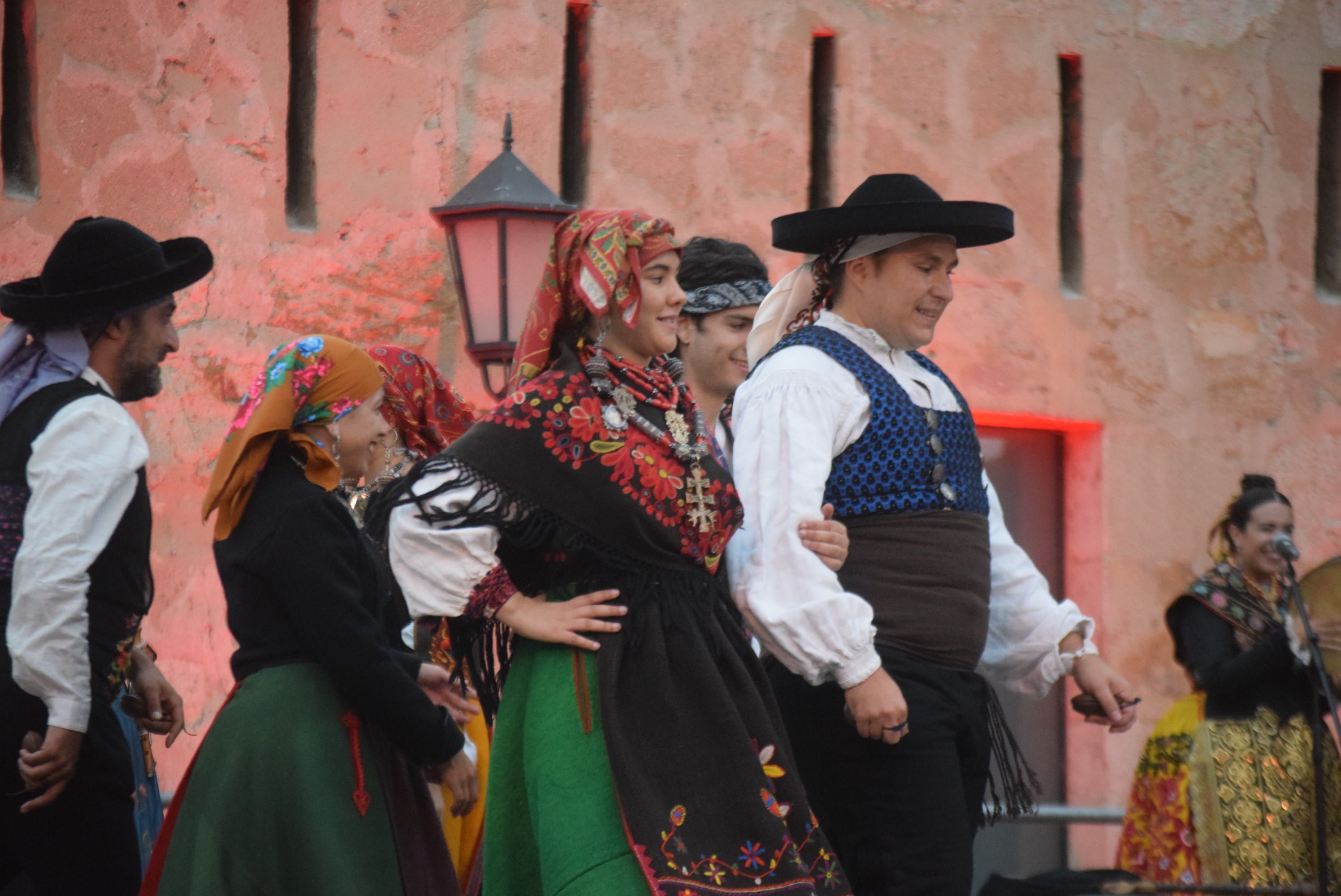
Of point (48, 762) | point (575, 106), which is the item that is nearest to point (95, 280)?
point (48, 762)

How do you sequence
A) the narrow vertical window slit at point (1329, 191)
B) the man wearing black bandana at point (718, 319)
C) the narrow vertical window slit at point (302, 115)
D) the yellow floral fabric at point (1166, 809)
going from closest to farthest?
1. the man wearing black bandana at point (718, 319)
2. the yellow floral fabric at point (1166, 809)
3. the narrow vertical window slit at point (302, 115)
4. the narrow vertical window slit at point (1329, 191)

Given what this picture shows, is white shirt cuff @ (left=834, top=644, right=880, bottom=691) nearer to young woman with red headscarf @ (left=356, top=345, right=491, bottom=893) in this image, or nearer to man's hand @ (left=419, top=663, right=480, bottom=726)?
man's hand @ (left=419, top=663, right=480, bottom=726)

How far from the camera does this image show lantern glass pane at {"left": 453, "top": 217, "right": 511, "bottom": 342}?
15.7ft

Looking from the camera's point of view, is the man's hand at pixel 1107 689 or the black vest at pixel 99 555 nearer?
the black vest at pixel 99 555

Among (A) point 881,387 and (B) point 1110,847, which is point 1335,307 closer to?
(B) point 1110,847

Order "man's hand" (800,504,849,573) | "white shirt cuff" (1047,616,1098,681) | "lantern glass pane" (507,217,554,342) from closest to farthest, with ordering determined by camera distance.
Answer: "man's hand" (800,504,849,573)
"white shirt cuff" (1047,616,1098,681)
"lantern glass pane" (507,217,554,342)

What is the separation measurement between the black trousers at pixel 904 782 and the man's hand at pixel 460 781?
65 centimetres

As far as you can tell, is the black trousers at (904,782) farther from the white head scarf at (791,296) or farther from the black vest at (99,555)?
the black vest at (99,555)

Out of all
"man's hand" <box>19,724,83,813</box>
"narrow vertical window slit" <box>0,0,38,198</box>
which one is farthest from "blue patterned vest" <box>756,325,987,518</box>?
"narrow vertical window slit" <box>0,0,38,198</box>

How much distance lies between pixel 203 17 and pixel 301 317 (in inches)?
44.2

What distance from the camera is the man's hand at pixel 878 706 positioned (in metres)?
2.83

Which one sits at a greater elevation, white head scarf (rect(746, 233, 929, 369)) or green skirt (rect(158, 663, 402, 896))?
white head scarf (rect(746, 233, 929, 369))

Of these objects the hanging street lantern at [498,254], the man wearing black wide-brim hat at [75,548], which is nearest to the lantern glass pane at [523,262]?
the hanging street lantern at [498,254]

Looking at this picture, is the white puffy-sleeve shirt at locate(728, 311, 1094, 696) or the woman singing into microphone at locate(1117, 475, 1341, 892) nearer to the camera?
the white puffy-sleeve shirt at locate(728, 311, 1094, 696)
